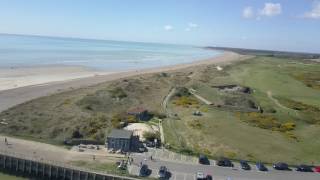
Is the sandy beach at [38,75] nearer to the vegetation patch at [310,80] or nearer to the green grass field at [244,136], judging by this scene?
the green grass field at [244,136]

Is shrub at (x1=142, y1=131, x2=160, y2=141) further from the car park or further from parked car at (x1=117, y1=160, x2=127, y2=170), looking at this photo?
the car park

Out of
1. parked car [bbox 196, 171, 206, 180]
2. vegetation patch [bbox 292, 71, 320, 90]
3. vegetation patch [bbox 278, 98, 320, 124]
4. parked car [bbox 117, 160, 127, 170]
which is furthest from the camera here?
vegetation patch [bbox 292, 71, 320, 90]

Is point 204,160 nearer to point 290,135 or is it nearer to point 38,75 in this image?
point 290,135

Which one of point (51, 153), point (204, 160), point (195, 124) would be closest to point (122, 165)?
point (204, 160)

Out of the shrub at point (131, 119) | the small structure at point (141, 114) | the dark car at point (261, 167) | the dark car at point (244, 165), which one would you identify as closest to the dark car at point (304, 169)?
the dark car at point (261, 167)

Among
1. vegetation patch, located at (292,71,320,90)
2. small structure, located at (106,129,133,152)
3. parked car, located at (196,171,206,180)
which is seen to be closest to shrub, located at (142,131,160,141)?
small structure, located at (106,129,133,152)
